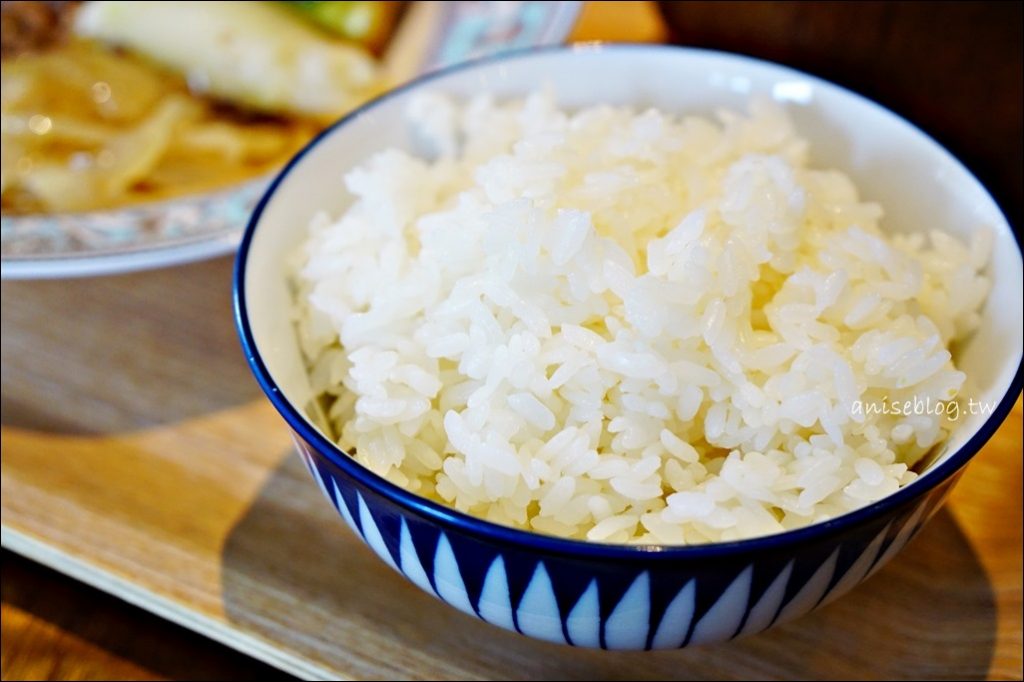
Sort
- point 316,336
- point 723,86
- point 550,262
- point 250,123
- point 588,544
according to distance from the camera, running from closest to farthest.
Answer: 1. point 588,544
2. point 550,262
3. point 316,336
4. point 723,86
5. point 250,123

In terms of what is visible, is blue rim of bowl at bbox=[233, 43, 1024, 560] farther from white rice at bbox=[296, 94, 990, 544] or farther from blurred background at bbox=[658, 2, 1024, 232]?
blurred background at bbox=[658, 2, 1024, 232]

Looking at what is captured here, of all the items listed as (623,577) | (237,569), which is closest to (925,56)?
(623,577)

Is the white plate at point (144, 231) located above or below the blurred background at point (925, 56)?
below

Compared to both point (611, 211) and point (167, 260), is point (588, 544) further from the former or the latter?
point (167, 260)

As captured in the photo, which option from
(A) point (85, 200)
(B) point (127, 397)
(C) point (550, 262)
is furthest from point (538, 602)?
(A) point (85, 200)

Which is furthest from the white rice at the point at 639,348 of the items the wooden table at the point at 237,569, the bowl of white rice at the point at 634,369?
the wooden table at the point at 237,569

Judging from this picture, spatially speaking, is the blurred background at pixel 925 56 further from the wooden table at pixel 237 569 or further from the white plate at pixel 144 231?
the wooden table at pixel 237 569

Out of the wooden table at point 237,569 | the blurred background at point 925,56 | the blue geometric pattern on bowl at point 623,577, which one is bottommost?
the wooden table at point 237,569

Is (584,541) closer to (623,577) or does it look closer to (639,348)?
(623,577)
